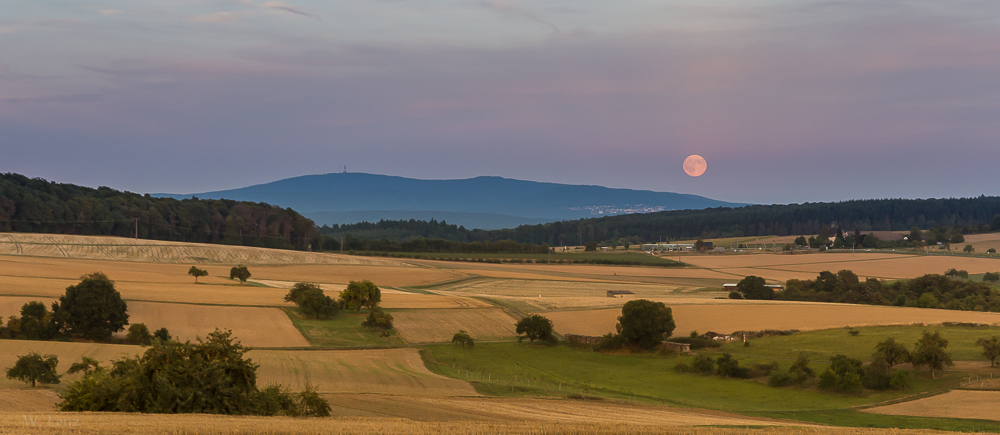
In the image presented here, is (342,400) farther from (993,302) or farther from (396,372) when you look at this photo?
(993,302)

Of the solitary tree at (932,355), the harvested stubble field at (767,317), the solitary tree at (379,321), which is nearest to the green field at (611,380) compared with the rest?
the solitary tree at (932,355)

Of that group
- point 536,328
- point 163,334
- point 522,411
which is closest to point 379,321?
point 536,328

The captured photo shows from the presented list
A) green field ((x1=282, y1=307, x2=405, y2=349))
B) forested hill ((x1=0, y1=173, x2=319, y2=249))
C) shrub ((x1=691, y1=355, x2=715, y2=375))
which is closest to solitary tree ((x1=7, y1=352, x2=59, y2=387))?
green field ((x1=282, y1=307, x2=405, y2=349))

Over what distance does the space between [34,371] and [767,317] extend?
170 ft

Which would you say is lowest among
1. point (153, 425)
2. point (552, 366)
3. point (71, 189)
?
point (552, 366)

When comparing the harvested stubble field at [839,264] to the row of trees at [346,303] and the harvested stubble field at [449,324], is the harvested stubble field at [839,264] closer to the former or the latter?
the harvested stubble field at [449,324]

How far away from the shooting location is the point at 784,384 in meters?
39.0

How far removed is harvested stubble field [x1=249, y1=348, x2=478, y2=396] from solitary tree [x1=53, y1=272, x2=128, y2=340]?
1200 centimetres

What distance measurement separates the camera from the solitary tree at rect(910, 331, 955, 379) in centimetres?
3781

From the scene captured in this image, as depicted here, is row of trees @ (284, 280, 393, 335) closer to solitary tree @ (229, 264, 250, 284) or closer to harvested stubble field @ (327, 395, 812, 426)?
solitary tree @ (229, 264, 250, 284)

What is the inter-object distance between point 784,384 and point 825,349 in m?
8.97

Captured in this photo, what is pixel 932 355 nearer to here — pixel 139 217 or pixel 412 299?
pixel 412 299

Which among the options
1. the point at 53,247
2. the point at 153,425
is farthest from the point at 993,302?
the point at 53,247

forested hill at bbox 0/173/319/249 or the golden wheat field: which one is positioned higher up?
forested hill at bbox 0/173/319/249
